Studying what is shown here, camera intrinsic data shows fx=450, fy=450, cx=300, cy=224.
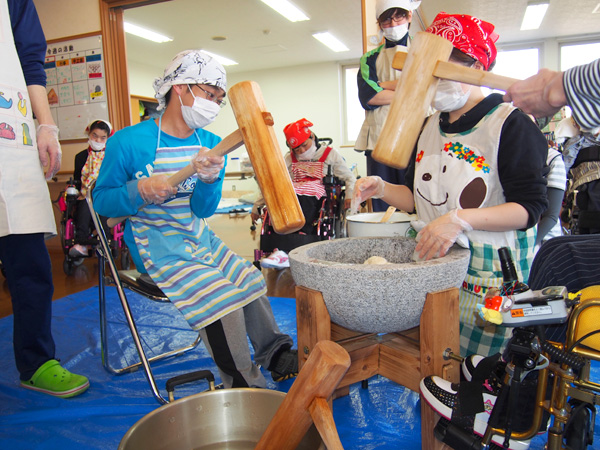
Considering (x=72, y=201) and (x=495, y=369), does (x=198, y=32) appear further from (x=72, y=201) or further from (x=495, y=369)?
(x=495, y=369)

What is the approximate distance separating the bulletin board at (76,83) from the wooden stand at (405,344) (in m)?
3.87

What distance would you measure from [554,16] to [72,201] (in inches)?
297

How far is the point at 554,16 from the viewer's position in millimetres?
7168

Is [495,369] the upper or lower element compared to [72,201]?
lower

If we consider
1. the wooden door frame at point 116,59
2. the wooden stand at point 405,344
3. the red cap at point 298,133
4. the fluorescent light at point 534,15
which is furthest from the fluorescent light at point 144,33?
the wooden stand at point 405,344

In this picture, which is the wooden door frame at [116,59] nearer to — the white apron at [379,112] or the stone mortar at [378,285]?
the white apron at [379,112]

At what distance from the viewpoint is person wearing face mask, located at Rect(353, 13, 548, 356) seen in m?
1.11

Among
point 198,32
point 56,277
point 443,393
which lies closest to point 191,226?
point 443,393

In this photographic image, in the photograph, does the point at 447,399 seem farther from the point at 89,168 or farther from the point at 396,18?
the point at 89,168

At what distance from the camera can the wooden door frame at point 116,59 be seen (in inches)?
162

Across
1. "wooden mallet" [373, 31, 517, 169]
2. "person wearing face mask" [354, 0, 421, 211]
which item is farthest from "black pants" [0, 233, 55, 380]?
"person wearing face mask" [354, 0, 421, 211]

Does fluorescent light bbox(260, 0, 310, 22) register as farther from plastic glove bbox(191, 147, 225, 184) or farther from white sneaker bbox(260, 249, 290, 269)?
plastic glove bbox(191, 147, 225, 184)

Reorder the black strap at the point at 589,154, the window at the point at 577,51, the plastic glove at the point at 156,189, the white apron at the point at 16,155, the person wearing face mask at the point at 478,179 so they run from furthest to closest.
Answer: the window at the point at 577,51 < the black strap at the point at 589,154 < the white apron at the point at 16,155 < the plastic glove at the point at 156,189 < the person wearing face mask at the point at 478,179

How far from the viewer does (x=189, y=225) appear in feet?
5.05
